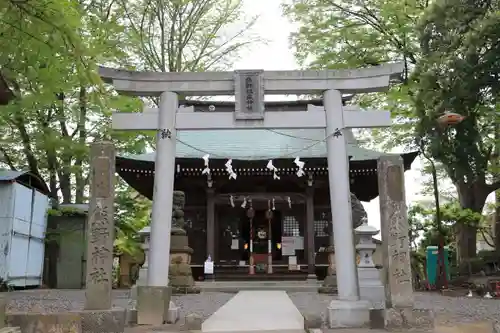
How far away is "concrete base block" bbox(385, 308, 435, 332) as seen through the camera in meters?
6.69

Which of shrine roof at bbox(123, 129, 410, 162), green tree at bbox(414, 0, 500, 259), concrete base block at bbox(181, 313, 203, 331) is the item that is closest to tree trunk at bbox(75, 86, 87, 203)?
shrine roof at bbox(123, 129, 410, 162)

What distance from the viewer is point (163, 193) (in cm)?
783

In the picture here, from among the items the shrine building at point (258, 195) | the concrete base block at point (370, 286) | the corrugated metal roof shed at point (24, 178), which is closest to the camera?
the concrete base block at point (370, 286)

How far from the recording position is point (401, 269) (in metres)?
7.00

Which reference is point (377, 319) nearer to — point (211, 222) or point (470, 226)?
point (470, 226)

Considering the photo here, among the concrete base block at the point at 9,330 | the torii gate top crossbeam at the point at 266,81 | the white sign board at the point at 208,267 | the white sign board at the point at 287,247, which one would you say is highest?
the torii gate top crossbeam at the point at 266,81

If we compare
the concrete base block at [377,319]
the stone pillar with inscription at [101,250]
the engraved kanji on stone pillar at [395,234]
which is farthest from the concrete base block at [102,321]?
the engraved kanji on stone pillar at [395,234]

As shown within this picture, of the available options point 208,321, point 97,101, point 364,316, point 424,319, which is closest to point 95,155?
point 97,101

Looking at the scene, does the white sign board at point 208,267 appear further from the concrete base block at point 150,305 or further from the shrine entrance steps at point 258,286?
the concrete base block at point 150,305

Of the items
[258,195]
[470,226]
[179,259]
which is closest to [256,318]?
[179,259]

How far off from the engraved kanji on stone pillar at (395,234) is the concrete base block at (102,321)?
13.0 ft

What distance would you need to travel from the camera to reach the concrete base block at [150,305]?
7.17 metres

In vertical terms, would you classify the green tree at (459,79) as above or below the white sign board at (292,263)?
above

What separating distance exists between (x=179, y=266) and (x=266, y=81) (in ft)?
25.1
